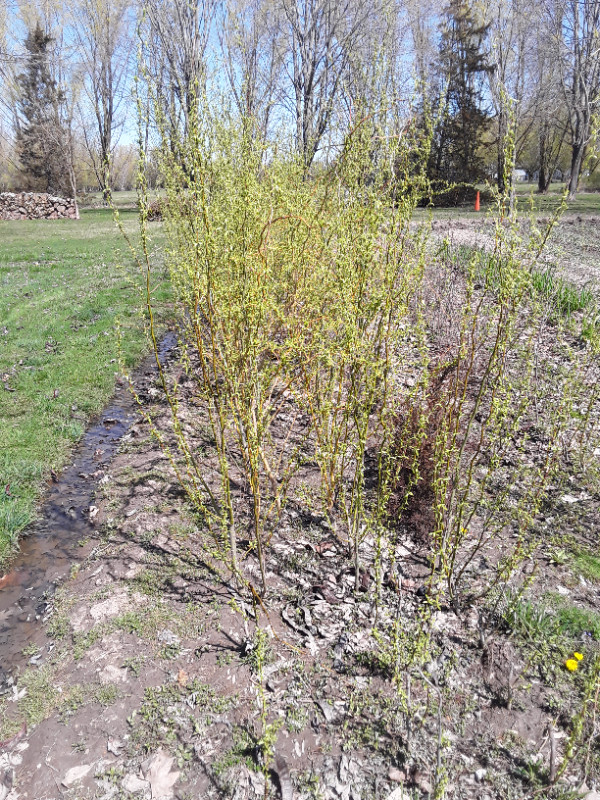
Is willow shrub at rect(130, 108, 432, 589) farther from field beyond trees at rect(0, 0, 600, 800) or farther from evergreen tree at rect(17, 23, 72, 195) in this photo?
evergreen tree at rect(17, 23, 72, 195)

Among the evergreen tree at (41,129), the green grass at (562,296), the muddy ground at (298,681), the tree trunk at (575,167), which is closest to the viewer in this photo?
the muddy ground at (298,681)

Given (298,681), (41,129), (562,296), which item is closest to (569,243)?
(562,296)

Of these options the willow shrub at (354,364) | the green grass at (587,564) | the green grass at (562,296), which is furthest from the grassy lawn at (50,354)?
the green grass at (562,296)

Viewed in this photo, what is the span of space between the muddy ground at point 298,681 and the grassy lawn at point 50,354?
1.12 metres

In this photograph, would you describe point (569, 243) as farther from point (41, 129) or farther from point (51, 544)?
point (41, 129)

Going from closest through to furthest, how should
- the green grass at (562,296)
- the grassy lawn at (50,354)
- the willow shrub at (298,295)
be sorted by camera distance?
the willow shrub at (298,295), the grassy lawn at (50,354), the green grass at (562,296)

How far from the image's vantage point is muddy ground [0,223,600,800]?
2.02 metres

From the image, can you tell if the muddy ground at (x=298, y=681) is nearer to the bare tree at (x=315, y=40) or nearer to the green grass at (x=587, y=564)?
the green grass at (x=587, y=564)

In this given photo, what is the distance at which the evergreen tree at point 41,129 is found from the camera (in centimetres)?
2517

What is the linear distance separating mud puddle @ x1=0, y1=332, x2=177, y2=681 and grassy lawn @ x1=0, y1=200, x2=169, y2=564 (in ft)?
0.37

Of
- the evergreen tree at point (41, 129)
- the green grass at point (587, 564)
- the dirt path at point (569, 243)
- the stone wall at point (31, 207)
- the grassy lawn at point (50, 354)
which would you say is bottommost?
the green grass at point (587, 564)

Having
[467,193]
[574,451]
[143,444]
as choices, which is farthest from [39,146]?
[574,451]

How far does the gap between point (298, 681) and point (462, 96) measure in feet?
85.0

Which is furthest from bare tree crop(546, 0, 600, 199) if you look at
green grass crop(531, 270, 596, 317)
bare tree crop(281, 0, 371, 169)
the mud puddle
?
the mud puddle
